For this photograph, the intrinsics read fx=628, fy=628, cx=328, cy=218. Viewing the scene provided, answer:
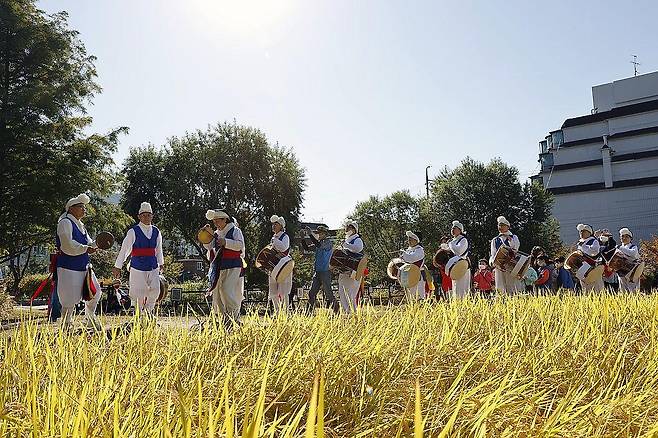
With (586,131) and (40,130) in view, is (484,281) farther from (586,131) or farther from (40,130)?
(586,131)

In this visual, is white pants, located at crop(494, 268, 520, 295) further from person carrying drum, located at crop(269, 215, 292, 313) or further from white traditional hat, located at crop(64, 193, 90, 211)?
white traditional hat, located at crop(64, 193, 90, 211)

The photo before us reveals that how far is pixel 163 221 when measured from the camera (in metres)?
29.9

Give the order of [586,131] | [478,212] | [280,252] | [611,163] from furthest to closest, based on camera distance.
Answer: [586,131] < [611,163] < [478,212] < [280,252]

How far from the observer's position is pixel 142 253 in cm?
802

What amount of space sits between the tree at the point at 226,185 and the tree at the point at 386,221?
8538mm

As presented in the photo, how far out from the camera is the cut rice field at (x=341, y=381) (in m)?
1.89

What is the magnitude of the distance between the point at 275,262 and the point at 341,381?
26.9 ft

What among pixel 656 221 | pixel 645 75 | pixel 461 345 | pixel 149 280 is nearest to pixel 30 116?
pixel 149 280

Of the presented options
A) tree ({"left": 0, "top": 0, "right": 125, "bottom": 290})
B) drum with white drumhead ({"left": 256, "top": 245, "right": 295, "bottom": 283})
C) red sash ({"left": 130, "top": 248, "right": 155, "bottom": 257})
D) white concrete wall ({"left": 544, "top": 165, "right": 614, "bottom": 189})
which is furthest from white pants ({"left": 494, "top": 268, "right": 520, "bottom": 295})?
white concrete wall ({"left": 544, "top": 165, "right": 614, "bottom": 189})

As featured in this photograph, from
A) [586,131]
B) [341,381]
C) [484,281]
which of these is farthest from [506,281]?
[586,131]

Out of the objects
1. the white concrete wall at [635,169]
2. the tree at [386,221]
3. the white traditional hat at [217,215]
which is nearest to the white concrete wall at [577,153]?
the white concrete wall at [635,169]

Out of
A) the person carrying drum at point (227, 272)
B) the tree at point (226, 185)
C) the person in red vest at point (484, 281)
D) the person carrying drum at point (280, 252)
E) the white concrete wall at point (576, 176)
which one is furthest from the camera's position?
the white concrete wall at point (576, 176)

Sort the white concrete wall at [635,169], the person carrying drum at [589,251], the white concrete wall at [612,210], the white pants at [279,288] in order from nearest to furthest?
the white pants at [279,288], the person carrying drum at [589,251], the white concrete wall at [612,210], the white concrete wall at [635,169]

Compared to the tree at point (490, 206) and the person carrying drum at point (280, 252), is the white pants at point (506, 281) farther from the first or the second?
the tree at point (490, 206)
